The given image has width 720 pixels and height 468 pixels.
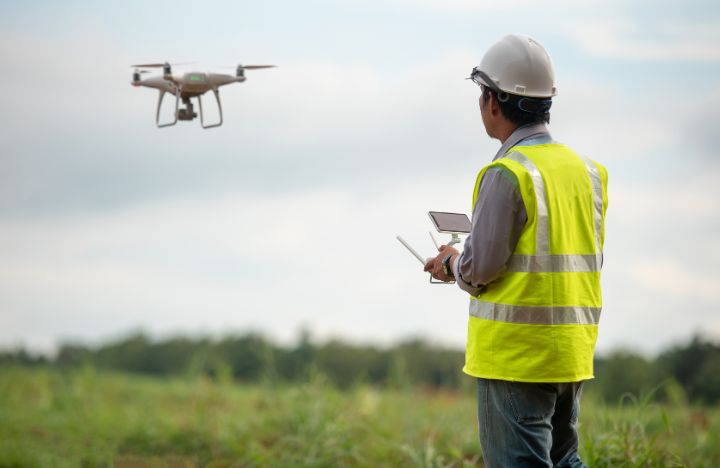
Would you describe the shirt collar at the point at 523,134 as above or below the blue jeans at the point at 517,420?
above

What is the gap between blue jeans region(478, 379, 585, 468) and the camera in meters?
3.29

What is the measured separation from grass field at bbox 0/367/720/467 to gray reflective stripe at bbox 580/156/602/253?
182 centimetres

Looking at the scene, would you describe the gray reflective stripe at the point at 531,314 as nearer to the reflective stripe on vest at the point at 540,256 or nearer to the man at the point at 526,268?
the man at the point at 526,268

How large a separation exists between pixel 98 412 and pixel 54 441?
618 millimetres

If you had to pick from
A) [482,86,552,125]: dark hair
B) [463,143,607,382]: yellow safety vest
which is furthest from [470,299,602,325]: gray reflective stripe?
[482,86,552,125]: dark hair

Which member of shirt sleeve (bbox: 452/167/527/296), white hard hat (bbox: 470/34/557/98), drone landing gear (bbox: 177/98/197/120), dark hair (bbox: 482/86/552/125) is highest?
white hard hat (bbox: 470/34/557/98)

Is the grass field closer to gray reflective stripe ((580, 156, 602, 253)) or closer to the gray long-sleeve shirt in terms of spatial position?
gray reflective stripe ((580, 156, 602, 253))

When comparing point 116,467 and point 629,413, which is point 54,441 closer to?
point 116,467

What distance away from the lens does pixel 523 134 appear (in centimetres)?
347

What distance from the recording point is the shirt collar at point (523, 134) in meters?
3.46

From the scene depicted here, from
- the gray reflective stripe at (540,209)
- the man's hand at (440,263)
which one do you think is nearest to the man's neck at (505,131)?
the gray reflective stripe at (540,209)

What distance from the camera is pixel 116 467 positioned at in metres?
6.65

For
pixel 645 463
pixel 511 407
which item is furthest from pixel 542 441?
pixel 645 463

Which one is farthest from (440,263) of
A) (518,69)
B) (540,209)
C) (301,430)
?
(301,430)
